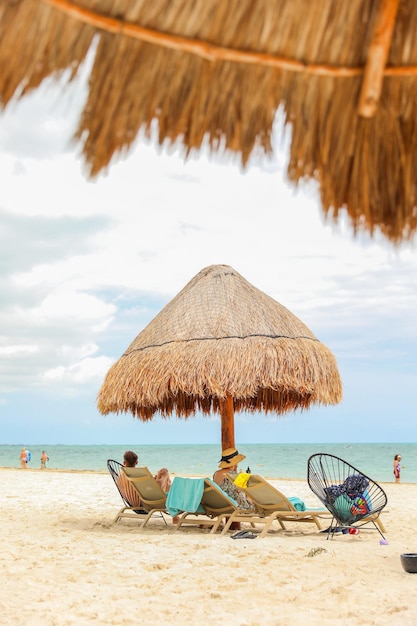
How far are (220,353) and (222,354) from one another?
22mm

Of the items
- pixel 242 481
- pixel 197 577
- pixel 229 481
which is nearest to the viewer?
pixel 197 577

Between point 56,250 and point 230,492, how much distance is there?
1640 cm

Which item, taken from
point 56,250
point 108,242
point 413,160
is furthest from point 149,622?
point 108,242

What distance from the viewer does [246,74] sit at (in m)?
1.82

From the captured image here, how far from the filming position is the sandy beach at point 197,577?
3668 mm

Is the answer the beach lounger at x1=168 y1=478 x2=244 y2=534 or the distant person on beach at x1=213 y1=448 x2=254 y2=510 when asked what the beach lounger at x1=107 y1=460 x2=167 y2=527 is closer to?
the beach lounger at x1=168 y1=478 x2=244 y2=534

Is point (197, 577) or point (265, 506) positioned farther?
point (265, 506)

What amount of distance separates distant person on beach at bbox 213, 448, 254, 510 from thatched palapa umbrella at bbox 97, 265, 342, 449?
37 centimetres

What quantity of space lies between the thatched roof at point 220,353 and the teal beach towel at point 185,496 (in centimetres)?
80

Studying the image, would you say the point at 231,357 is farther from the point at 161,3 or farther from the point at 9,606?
the point at 161,3

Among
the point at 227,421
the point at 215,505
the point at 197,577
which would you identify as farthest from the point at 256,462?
the point at 197,577

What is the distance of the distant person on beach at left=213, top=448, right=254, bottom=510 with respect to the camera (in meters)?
6.45

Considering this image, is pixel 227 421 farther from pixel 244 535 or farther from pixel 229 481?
pixel 244 535

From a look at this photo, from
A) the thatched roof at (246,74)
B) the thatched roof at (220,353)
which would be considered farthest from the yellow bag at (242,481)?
the thatched roof at (246,74)
